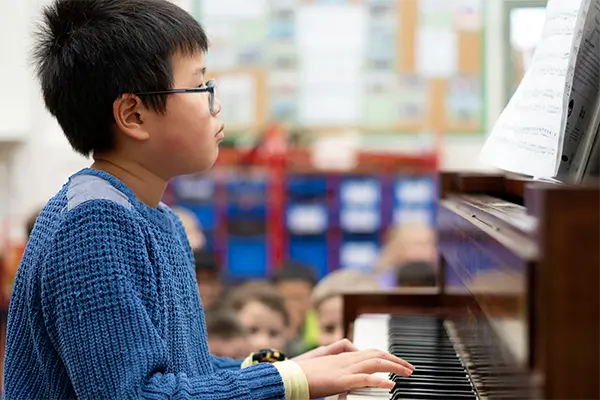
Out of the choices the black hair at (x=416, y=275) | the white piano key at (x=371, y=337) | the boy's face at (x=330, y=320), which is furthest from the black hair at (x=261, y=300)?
the white piano key at (x=371, y=337)

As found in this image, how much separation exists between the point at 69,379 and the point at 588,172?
0.77 m

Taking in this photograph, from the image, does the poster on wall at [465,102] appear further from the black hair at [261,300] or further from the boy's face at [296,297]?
the black hair at [261,300]

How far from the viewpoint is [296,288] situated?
A: 13.7 feet

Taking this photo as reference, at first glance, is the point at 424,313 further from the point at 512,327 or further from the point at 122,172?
the point at 512,327

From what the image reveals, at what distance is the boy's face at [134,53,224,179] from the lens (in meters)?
1.33

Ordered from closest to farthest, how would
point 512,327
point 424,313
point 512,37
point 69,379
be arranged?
point 512,327 < point 69,379 < point 424,313 < point 512,37

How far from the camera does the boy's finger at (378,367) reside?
119 centimetres

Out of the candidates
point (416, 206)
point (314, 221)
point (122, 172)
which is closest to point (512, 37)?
point (416, 206)

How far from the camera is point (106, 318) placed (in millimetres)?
1153

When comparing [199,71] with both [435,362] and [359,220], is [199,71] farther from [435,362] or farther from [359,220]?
[359,220]

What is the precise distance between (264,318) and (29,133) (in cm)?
286

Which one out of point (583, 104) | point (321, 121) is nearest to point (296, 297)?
point (321, 121)

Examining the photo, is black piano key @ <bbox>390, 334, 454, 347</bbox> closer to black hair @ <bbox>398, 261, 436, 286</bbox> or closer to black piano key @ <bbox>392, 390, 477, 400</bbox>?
black piano key @ <bbox>392, 390, 477, 400</bbox>

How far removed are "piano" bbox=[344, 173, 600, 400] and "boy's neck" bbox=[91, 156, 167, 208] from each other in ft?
1.44
